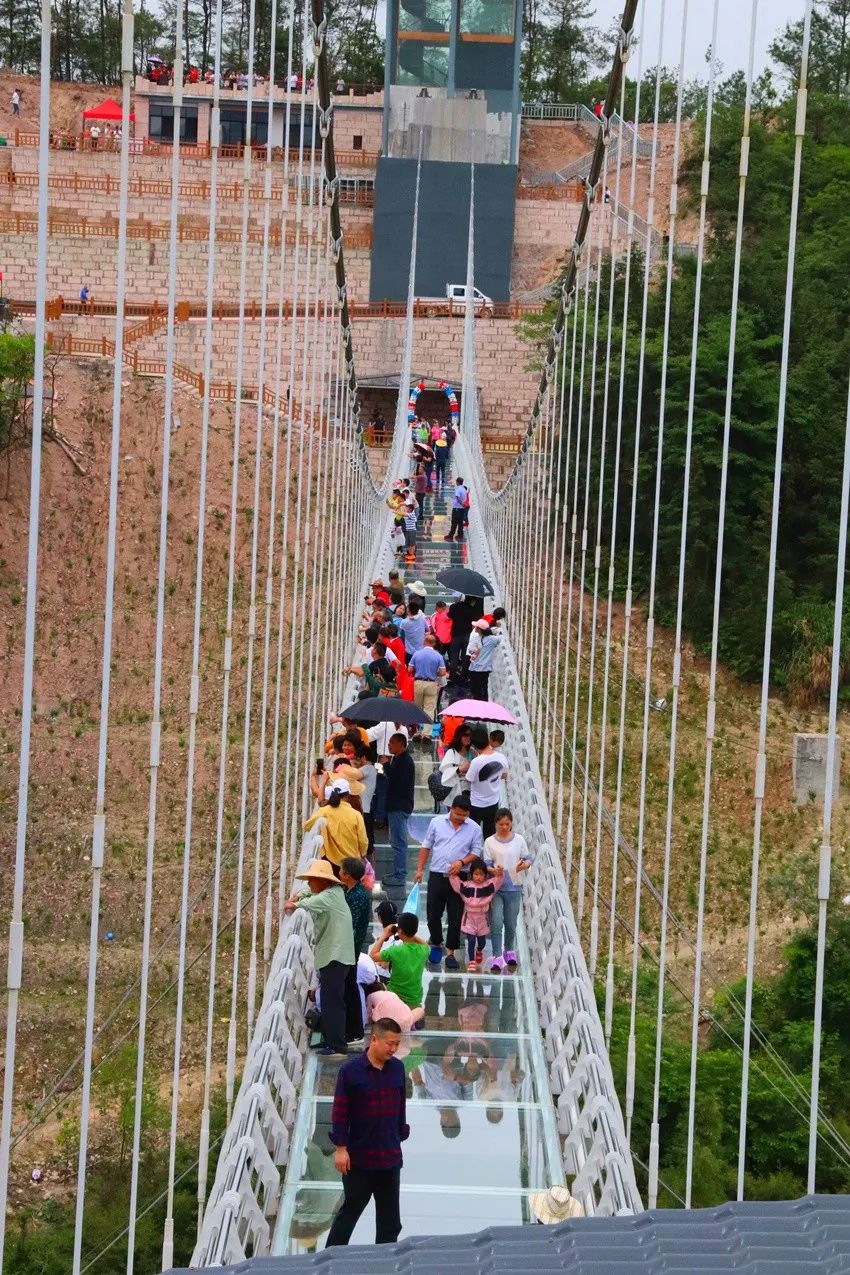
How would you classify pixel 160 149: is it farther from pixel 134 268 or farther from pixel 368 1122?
pixel 368 1122

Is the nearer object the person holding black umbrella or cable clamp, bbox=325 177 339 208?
the person holding black umbrella

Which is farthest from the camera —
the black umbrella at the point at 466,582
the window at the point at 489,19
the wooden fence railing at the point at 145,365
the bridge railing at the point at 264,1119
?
the window at the point at 489,19

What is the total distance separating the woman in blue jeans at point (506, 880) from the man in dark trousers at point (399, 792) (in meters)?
0.86

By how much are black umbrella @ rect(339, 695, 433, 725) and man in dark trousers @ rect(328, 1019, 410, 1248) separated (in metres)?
4.12

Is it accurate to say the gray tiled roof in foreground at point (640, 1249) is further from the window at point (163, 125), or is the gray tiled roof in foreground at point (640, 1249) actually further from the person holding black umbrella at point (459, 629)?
the window at point (163, 125)

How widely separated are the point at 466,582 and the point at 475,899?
17.9 feet

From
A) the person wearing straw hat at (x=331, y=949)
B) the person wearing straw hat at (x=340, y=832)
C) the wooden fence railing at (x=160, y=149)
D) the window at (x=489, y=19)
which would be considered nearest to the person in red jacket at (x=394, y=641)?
the person wearing straw hat at (x=340, y=832)

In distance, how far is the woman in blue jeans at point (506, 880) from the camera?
25.2 ft

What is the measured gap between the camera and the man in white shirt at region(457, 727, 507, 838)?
8.39m

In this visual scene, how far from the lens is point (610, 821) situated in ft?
65.7

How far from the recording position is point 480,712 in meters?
9.77

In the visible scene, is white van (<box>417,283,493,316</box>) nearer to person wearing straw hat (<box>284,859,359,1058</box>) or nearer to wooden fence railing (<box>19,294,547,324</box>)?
wooden fence railing (<box>19,294,547,324</box>)

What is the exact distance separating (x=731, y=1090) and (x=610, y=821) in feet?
12.8

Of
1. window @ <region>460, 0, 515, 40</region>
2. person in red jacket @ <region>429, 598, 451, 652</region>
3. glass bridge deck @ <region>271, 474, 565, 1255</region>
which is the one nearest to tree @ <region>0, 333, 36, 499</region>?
window @ <region>460, 0, 515, 40</region>
